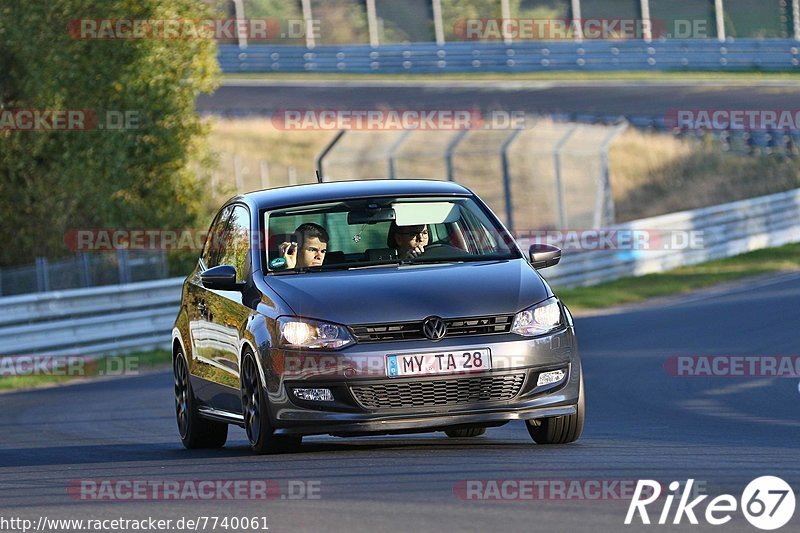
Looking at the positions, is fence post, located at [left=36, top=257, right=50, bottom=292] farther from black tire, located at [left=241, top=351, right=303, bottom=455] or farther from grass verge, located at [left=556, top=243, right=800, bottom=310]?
black tire, located at [left=241, top=351, right=303, bottom=455]

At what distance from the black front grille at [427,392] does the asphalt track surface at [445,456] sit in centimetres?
31

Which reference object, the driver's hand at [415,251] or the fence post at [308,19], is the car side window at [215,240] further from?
the fence post at [308,19]

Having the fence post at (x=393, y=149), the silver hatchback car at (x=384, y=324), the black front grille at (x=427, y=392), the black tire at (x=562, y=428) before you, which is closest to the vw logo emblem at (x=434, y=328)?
the silver hatchback car at (x=384, y=324)

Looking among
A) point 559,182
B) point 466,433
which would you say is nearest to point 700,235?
point 559,182

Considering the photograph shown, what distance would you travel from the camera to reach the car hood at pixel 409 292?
8.77 m

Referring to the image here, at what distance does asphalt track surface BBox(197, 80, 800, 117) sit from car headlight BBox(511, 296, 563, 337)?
29.3 meters

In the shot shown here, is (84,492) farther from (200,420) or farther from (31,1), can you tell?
(31,1)

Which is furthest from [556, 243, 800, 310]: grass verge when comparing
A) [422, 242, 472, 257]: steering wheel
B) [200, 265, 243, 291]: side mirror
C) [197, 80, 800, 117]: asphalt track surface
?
[200, 265, 243, 291]: side mirror

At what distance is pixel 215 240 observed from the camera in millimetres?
11094

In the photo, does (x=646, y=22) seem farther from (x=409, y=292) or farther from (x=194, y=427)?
(x=409, y=292)

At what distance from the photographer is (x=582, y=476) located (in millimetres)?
7891

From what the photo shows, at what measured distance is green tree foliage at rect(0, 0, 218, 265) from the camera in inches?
995

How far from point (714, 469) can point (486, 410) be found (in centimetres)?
130

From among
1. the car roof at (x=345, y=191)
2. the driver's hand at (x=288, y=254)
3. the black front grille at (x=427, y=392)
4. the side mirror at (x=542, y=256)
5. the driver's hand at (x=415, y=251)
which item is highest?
the car roof at (x=345, y=191)
